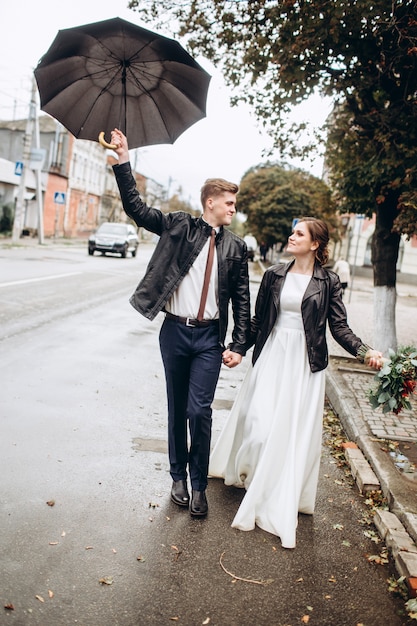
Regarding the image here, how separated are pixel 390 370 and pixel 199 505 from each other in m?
1.49

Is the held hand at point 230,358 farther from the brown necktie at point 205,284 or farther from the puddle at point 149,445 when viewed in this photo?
the puddle at point 149,445

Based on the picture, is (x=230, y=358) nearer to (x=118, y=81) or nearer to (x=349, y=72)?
(x=118, y=81)

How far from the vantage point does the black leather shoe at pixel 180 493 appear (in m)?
4.25

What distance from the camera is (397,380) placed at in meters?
3.99

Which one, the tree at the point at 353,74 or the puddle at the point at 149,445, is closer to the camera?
the puddle at the point at 149,445

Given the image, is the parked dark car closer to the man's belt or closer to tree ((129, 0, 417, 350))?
tree ((129, 0, 417, 350))

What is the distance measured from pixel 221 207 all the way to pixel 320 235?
28.4 inches

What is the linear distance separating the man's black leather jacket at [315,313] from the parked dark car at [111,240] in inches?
1115

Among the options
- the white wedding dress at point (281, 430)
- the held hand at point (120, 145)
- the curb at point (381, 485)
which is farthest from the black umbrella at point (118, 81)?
the curb at point (381, 485)

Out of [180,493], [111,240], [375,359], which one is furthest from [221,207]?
[111,240]

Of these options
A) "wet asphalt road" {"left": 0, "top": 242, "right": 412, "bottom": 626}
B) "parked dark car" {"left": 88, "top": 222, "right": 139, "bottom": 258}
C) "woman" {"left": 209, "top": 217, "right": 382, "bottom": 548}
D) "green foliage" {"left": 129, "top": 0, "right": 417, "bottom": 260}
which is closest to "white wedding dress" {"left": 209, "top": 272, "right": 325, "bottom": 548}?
"woman" {"left": 209, "top": 217, "right": 382, "bottom": 548}

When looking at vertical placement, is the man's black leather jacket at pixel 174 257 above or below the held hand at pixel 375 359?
above

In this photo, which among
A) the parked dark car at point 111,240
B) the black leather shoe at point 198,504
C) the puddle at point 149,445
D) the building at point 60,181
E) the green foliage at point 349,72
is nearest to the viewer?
the black leather shoe at point 198,504

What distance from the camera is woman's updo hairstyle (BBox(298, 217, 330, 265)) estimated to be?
171 inches
